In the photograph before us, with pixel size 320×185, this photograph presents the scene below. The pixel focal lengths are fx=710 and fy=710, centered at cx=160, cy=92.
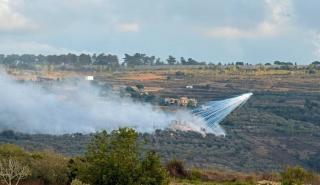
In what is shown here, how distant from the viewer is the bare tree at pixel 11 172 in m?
28.7

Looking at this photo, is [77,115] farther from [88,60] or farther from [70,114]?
[88,60]

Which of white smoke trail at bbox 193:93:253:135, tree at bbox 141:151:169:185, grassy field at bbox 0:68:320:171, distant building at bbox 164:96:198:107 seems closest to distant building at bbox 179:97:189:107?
distant building at bbox 164:96:198:107

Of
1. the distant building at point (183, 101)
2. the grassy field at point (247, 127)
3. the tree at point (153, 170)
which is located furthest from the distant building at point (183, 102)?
the tree at point (153, 170)

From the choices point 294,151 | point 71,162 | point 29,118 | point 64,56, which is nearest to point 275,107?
point 294,151

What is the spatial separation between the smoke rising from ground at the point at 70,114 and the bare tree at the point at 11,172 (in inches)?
1872

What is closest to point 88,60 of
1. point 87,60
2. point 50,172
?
point 87,60

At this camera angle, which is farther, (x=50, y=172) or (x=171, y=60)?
(x=171, y=60)

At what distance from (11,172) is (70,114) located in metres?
56.8

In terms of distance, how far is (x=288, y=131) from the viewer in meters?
86.8

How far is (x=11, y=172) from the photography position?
28875 mm

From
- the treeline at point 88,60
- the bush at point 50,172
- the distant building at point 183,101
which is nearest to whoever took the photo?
the bush at point 50,172

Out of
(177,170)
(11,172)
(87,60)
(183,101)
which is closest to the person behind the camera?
(11,172)

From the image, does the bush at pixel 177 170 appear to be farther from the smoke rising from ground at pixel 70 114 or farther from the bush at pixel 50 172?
the smoke rising from ground at pixel 70 114

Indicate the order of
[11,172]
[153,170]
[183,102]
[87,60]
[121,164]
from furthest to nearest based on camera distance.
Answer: [87,60] → [183,102] → [11,172] → [153,170] → [121,164]
